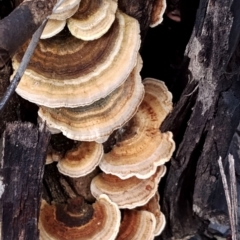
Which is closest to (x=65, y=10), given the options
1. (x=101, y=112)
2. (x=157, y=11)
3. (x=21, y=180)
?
(x=101, y=112)

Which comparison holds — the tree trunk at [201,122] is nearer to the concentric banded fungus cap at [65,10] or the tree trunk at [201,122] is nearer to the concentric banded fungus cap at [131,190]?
the concentric banded fungus cap at [131,190]

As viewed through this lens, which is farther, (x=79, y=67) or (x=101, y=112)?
(x=101, y=112)

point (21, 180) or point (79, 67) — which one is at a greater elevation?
point (79, 67)

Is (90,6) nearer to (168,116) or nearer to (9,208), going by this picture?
(168,116)

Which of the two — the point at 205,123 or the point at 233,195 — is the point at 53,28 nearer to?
the point at 205,123

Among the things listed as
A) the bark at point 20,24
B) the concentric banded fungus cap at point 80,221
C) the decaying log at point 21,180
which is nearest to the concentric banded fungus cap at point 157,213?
the concentric banded fungus cap at point 80,221

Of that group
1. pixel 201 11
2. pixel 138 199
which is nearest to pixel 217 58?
pixel 201 11

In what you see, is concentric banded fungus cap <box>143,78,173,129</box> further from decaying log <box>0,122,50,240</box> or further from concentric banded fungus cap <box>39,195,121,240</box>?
decaying log <box>0,122,50,240</box>

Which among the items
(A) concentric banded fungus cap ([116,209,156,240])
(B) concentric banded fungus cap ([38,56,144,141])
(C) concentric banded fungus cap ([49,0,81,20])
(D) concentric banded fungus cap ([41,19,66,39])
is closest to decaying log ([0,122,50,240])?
(B) concentric banded fungus cap ([38,56,144,141])

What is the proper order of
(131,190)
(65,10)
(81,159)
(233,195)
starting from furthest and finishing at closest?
1. (131,190)
2. (81,159)
3. (233,195)
4. (65,10)
